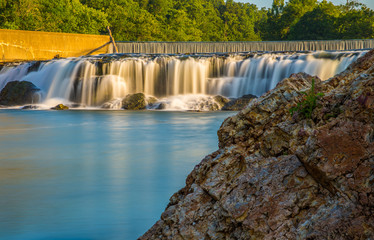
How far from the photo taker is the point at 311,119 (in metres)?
2.24

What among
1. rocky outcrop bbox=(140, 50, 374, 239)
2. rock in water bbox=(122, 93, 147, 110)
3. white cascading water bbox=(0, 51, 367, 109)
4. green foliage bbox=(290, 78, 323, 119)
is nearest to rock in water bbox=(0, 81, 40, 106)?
white cascading water bbox=(0, 51, 367, 109)

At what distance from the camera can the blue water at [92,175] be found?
3.77m

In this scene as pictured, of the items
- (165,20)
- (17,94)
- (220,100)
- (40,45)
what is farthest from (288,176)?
(165,20)

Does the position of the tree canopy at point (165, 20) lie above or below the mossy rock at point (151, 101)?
above

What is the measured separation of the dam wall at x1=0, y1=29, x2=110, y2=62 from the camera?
85.5 feet

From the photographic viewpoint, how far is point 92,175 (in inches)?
236

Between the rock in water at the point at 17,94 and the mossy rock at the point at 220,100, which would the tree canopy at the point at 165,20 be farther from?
the mossy rock at the point at 220,100

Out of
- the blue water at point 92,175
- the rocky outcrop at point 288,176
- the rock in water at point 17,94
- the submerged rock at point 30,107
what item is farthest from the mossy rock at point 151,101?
the rocky outcrop at point 288,176

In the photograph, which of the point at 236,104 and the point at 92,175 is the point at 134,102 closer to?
the point at 236,104

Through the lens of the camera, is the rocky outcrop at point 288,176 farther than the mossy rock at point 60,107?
No

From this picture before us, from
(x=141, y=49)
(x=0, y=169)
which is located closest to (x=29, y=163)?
(x=0, y=169)

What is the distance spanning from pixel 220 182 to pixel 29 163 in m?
5.49

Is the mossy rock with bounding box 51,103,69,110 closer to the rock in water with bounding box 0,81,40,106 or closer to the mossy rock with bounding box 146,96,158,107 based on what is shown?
the rock in water with bounding box 0,81,40,106

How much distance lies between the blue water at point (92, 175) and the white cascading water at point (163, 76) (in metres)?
8.34
